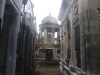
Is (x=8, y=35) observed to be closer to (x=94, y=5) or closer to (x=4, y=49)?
(x=4, y=49)

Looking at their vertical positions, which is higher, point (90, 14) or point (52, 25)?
point (52, 25)

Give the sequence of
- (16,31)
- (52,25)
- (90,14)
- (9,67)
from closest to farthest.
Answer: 1. (9,67)
2. (16,31)
3. (90,14)
4. (52,25)

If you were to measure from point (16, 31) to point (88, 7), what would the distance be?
3.15 meters

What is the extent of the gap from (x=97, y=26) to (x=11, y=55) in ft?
11.8

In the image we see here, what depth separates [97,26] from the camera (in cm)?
502

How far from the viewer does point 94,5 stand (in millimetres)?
5152

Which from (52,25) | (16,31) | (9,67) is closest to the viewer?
(9,67)

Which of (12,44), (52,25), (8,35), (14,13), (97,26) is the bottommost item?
(12,44)

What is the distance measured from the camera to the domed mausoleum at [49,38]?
1078 inches

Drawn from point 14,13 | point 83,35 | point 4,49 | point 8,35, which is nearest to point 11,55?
point 4,49

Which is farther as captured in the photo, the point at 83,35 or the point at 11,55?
the point at 83,35

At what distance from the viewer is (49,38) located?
1305 inches

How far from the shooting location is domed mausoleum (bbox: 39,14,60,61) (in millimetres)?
27375

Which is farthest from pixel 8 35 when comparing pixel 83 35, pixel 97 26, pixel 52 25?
Answer: pixel 52 25
